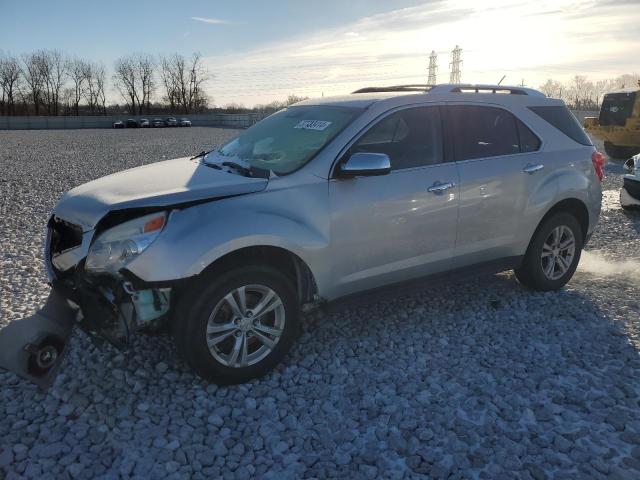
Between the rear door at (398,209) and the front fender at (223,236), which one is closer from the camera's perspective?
the front fender at (223,236)

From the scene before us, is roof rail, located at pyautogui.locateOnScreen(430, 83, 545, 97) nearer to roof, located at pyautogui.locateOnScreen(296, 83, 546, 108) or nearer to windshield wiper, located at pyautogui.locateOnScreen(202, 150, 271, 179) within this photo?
roof, located at pyautogui.locateOnScreen(296, 83, 546, 108)

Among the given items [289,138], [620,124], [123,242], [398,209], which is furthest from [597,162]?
[620,124]

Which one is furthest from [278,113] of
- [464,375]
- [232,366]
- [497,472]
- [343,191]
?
[497,472]

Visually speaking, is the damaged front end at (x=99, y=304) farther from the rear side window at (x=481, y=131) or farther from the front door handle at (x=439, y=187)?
the rear side window at (x=481, y=131)

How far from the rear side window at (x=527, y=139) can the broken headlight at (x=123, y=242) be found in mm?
3203

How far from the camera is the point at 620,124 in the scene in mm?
18203

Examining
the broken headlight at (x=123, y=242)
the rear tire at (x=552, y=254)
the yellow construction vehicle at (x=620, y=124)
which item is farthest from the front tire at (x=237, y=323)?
the yellow construction vehicle at (x=620, y=124)

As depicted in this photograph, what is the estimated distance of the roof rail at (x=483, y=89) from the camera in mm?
4459

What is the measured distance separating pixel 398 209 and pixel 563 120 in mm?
2246

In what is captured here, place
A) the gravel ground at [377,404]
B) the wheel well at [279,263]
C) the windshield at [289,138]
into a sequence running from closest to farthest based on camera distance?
the gravel ground at [377,404], the wheel well at [279,263], the windshield at [289,138]

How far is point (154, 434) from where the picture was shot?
3.02 m

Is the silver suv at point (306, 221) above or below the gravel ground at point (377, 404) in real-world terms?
above

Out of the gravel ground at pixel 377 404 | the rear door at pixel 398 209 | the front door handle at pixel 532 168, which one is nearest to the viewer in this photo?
the gravel ground at pixel 377 404

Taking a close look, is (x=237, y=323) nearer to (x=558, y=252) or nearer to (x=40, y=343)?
(x=40, y=343)
